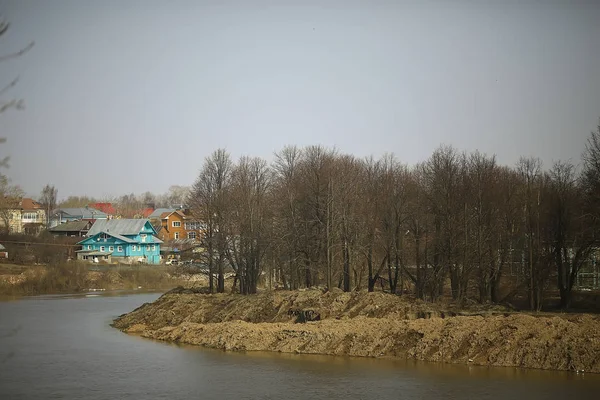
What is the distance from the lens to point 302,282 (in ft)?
182

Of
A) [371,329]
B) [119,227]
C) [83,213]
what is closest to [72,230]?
[119,227]

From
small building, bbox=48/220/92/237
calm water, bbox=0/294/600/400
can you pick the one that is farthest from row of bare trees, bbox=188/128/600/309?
small building, bbox=48/220/92/237

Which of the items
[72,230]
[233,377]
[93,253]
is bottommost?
[233,377]

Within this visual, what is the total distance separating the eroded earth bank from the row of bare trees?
7432mm

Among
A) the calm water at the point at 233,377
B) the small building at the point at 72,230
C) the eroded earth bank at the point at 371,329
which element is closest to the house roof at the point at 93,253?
the small building at the point at 72,230

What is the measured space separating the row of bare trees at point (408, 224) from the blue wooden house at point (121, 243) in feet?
154

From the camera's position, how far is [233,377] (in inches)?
1048

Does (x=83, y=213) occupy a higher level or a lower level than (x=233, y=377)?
higher

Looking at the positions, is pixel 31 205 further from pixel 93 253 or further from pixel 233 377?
pixel 233 377

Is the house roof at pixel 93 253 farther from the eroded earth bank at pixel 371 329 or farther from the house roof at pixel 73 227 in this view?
the eroded earth bank at pixel 371 329

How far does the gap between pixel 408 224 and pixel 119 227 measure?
216 ft

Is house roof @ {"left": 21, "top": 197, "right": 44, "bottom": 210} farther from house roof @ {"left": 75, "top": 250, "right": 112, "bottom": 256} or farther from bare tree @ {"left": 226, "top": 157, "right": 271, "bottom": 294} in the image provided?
bare tree @ {"left": 226, "top": 157, "right": 271, "bottom": 294}

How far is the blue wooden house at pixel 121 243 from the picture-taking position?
9869cm

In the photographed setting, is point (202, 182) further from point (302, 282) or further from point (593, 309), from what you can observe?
point (593, 309)
